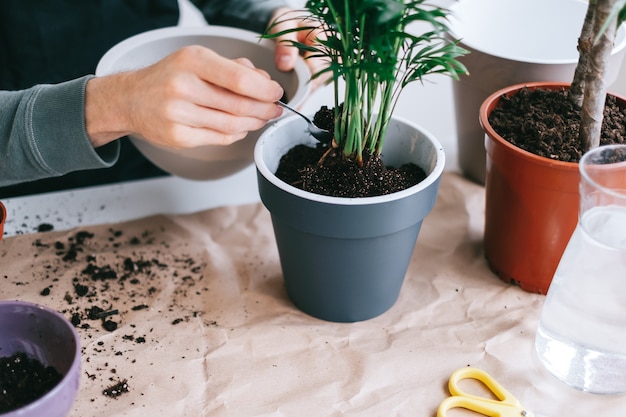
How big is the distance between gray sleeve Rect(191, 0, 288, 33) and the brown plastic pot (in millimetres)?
401

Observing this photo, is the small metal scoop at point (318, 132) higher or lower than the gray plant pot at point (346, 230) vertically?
higher

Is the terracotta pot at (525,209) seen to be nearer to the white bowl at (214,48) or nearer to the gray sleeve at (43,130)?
the white bowl at (214,48)

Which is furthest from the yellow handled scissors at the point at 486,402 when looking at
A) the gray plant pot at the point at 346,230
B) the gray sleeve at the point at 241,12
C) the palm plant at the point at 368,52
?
the gray sleeve at the point at 241,12

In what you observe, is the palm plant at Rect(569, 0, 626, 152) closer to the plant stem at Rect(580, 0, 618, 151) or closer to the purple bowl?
the plant stem at Rect(580, 0, 618, 151)

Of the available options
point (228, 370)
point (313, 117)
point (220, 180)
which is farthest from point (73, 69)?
point (228, 370)

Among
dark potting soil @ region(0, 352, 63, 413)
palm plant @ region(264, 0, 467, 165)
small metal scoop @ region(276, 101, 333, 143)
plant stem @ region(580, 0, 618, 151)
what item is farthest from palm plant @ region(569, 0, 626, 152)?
dark potting soil @ region(0, 352, 63, 413)

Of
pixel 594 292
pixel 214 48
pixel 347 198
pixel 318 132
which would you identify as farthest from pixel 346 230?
pixel 214 48

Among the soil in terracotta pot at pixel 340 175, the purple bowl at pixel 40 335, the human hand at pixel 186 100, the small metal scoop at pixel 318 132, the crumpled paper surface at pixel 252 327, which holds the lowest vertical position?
the crumpled paper surface at pixel 252 327

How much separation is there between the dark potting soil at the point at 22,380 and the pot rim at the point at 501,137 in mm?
534

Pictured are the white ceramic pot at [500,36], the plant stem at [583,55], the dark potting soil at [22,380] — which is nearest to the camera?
the dark potting soil at [22,380]

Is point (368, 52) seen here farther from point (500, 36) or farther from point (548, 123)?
point (500, 36)

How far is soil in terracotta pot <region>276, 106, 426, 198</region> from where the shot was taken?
73cm

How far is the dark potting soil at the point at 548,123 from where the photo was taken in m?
0.78

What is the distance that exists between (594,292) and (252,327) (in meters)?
0.37
